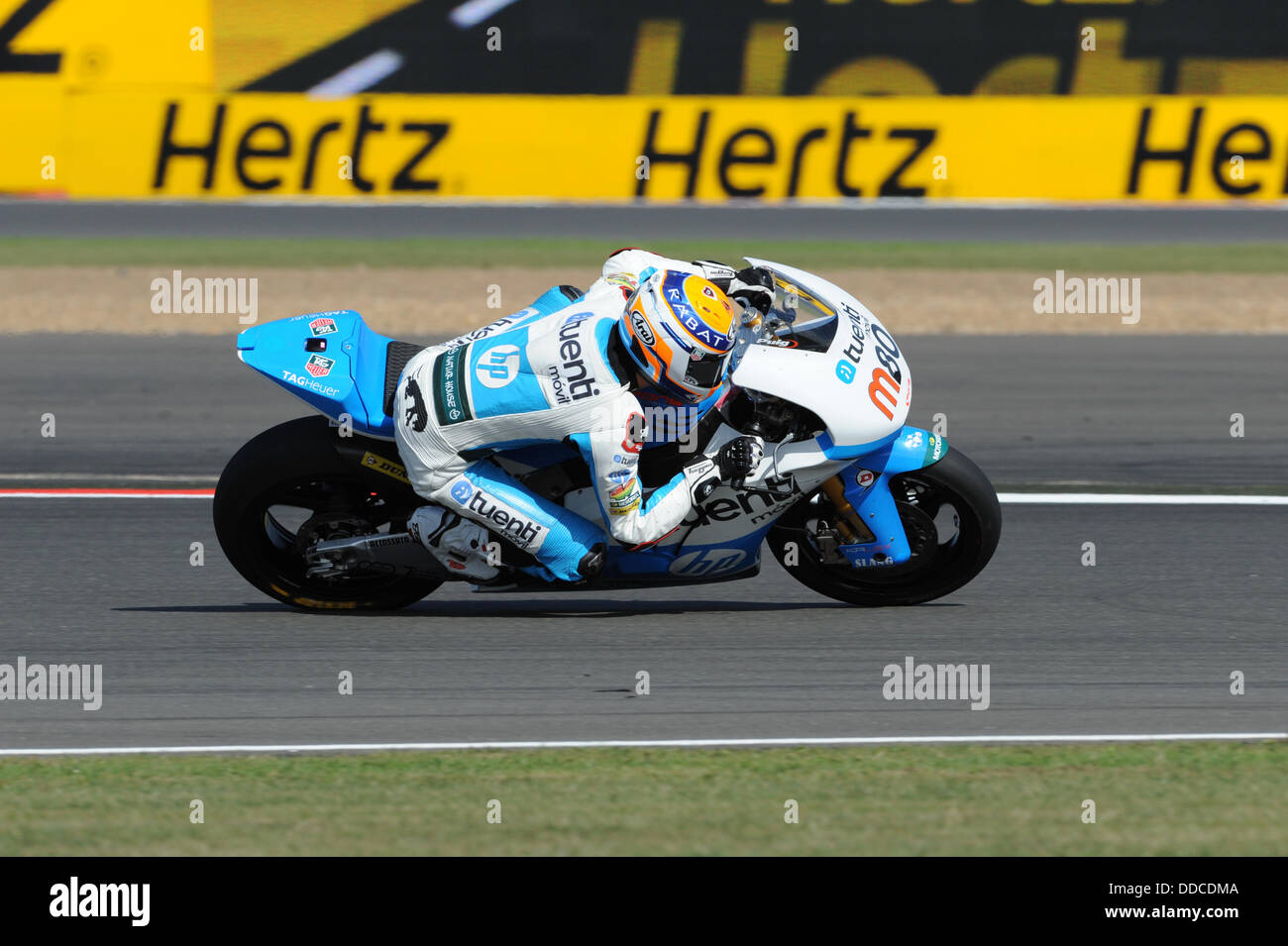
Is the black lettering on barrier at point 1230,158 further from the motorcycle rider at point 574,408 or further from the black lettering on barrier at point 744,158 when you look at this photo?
the motorcycle rider at point 574,408

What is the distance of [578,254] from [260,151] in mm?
3977

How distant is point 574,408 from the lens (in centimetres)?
736

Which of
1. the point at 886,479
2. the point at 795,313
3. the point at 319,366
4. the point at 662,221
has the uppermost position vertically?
the point at 662,221

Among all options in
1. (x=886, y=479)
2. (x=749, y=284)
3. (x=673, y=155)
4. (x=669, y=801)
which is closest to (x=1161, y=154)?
(x=673, y=155)

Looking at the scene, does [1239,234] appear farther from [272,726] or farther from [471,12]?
[272,726]

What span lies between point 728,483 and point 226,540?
1.98m

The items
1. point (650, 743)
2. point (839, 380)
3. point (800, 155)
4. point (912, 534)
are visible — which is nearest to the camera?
point (650, 743)

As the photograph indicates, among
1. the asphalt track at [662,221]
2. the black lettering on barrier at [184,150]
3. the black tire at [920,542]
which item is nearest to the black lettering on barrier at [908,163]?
the asphalt track at [662,221]

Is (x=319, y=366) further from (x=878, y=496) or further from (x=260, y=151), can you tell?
(x=260, y=151)

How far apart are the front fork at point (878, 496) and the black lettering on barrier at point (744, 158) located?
48.9 feet
